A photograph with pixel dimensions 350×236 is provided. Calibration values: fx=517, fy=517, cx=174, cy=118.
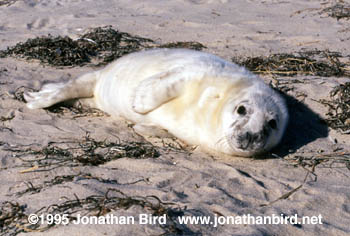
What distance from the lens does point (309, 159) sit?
12.0 feet

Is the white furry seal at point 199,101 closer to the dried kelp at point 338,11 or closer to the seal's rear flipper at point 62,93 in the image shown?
the seal's rear flipper at point 62,93

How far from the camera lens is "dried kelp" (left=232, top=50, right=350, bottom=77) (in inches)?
207

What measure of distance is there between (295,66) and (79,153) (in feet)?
8.87

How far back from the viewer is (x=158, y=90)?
3.98m

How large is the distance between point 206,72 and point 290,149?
2.86 feet

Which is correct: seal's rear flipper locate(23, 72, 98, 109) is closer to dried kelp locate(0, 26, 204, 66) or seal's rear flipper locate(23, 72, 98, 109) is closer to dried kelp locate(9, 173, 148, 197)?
dried kelp locate(0, 26, 204, 66)

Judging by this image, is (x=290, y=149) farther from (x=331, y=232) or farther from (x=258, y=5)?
(x=258, y=5)

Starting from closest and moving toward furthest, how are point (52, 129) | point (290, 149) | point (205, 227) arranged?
1. point (205, 227)
2. point (290, 149)
3. point (52, 129)

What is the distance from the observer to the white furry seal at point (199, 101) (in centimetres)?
362

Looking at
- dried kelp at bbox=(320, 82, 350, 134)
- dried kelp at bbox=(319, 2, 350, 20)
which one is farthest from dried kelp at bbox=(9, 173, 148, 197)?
dried kelp at bbox=(319, 2, 350, 20)

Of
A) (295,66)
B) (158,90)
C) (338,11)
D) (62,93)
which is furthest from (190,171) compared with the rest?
(338,11)

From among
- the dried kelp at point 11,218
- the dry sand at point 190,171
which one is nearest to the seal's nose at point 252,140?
the dry sand at point 190,171

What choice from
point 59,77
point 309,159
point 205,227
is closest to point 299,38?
point 59,77

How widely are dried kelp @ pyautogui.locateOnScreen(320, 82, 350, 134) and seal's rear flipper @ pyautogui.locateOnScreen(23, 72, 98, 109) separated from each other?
84.5 inches
